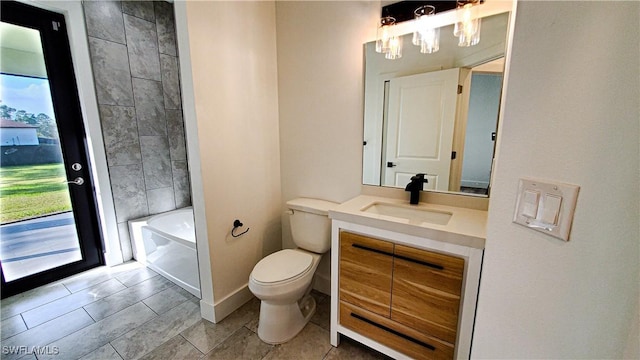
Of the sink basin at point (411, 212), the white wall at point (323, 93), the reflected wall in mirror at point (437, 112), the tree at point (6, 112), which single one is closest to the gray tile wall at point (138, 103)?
the tree at point (6, 112)

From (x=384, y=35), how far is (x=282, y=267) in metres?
1.65

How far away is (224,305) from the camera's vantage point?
185 cm

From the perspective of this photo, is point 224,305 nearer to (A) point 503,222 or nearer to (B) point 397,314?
(B) point 397,314

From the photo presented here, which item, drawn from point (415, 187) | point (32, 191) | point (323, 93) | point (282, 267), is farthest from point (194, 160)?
point (32, 191)

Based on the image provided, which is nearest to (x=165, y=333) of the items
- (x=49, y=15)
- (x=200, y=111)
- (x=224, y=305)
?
(x=224, y=305)

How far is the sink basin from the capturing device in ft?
4.75

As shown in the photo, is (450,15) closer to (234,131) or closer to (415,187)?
(415,187)

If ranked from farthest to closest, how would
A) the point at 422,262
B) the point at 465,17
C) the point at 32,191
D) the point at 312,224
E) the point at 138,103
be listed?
the point at 138,103
the point at 32,191
the point at 312,224
the point at 465,17
the point at 422,262

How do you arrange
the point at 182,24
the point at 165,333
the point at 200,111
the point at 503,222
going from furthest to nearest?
the point at 165,333
the point at 200,111
the point at 182,24
the point at 503,222

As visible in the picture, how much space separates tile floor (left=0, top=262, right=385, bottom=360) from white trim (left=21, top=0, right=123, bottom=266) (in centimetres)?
46

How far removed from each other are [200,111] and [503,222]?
5.38 feet

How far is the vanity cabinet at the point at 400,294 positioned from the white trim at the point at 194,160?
951 mm

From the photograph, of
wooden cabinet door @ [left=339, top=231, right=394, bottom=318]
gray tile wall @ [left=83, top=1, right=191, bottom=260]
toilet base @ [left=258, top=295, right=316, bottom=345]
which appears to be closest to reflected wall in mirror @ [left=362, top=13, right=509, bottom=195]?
wooden cabinet door @ [left=339, top=231, right=394, bottom=318]

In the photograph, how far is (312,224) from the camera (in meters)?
1.86
